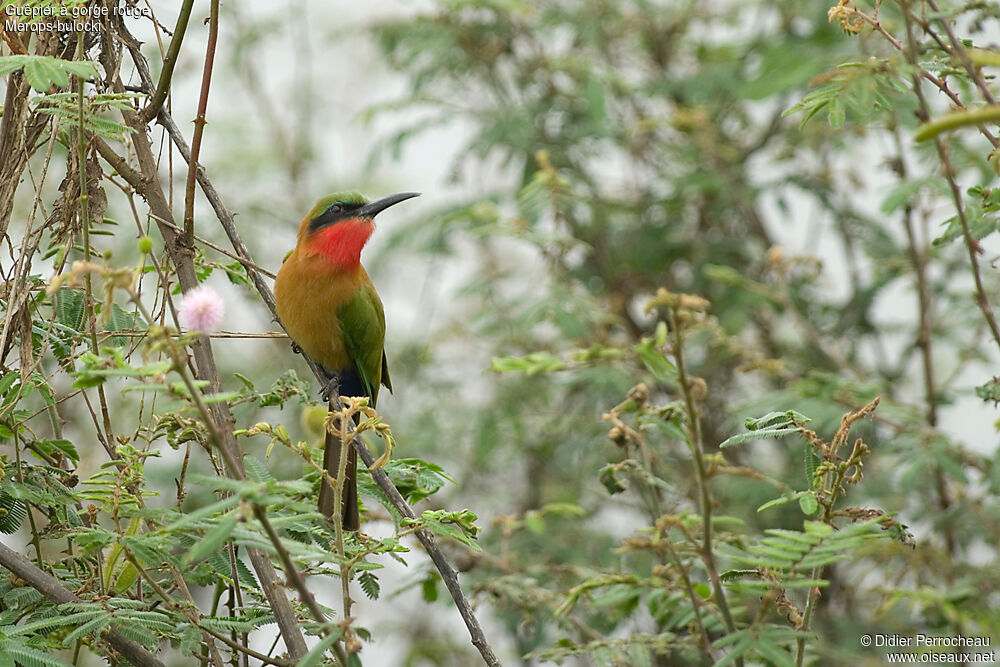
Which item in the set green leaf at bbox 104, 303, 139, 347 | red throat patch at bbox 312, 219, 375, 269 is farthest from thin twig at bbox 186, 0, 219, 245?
red throat patch at bbox 312, 219, 375, 269

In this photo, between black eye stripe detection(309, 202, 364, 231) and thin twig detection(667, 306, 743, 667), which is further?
black eye stripe detection(309, 202, 364, 231)

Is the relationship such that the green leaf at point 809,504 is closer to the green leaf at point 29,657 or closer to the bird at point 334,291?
the green leaf at point 29,657

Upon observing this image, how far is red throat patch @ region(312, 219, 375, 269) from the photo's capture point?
8.64 feet

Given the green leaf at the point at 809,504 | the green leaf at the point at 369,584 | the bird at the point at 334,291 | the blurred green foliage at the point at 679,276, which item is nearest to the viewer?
the green leaf at the point at 809,504

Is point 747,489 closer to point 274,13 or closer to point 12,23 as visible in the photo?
point 12,23

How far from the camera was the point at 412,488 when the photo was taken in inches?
70.0

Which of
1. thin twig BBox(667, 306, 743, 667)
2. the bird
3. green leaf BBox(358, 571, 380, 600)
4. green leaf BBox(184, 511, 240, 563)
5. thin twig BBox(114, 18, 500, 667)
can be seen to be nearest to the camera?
green leaf BBox(184, 511, 240, 563)

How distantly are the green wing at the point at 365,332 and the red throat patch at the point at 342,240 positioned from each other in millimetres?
108

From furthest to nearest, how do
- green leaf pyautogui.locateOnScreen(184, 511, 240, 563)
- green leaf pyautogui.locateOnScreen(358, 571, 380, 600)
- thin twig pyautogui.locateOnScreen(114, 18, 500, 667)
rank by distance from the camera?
1. green leaf pyautogui.locateOnScreen(358, 571, 380, 600)
2. thin twig pyautogui.locateOnScreen(114, 18, 500, 667)
3. green leaf pyautogui.locateOnScreen(184, 511, 240, 563)

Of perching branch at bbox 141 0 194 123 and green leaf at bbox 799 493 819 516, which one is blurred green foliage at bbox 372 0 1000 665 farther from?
perching branch at bbox 141 0 194 123

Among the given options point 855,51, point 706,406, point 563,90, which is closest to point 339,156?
point 563,90

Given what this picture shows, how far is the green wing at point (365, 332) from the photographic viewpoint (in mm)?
2678

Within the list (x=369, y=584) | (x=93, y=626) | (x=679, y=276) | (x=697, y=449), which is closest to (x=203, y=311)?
(x=93, y=626)

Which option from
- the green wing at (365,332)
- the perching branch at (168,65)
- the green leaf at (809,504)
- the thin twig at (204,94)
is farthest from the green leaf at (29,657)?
the green wing at (365,332)
